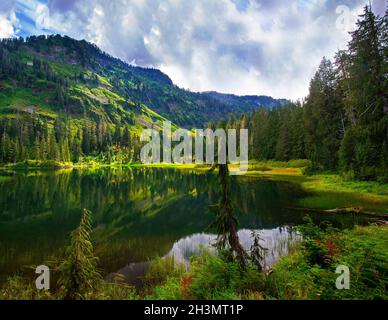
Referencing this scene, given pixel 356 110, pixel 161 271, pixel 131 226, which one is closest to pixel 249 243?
pixel 161 271

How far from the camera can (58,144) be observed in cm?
14638

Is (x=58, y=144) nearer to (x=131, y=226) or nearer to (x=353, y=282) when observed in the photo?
(x=131, y=226)

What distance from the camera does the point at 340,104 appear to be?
5009 cm

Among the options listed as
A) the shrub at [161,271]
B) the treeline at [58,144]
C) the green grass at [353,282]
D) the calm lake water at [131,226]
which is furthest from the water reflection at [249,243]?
the treeline at [58,144]

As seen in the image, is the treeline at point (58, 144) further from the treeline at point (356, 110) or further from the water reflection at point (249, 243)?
the water reflection at point (249, 243)

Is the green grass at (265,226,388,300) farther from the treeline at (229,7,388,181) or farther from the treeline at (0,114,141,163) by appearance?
the treeline at (0,114,141,163)

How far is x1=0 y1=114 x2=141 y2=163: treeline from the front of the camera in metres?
131

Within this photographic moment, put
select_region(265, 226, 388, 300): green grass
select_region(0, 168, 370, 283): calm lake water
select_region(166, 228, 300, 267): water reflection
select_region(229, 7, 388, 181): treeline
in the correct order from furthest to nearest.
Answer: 1. select_region(229, 7, 388, 181): treeline
2. select_region(0, 168, 370, 283): calm lake water
3. select_region(166, 228, 300, 267): water reflection
4. select_region(265, 226, 388, 300): green grass

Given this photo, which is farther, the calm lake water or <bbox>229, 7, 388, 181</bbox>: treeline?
<bbox>229, 7, 388, 181</bbox>: treeline

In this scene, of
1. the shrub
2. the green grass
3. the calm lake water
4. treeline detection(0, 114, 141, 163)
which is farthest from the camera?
treeline detection(0, 114, 141, 163)

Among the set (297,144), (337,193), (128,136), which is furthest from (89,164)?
(337,193)

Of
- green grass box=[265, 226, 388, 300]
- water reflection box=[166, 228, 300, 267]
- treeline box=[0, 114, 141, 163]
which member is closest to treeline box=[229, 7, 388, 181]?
water reflection box=[166, 228, 300, 267]
